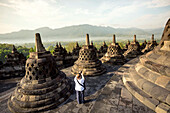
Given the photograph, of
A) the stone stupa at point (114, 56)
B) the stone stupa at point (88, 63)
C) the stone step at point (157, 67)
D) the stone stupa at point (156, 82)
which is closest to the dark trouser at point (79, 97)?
the stone stupa at point (156, 82)

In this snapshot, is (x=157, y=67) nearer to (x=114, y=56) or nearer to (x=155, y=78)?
(x=155, y=78)

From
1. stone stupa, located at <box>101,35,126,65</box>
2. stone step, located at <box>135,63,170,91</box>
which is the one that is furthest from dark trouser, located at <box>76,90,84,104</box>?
stone stupa, located at <box>101,35,126,65</box>

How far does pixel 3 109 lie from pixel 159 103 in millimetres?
7377

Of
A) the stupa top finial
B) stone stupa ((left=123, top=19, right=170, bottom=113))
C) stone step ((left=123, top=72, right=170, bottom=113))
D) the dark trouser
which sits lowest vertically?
the dark trouser

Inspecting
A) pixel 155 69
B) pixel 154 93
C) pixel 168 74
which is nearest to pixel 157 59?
pixel 155 69

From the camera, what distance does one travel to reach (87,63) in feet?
30.9

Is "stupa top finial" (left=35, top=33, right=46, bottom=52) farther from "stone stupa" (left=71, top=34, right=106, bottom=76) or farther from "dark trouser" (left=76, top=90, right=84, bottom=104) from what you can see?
"stone stupa" (left=71, top=34, right=106, bottom=76)

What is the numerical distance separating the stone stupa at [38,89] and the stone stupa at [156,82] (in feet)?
12.8

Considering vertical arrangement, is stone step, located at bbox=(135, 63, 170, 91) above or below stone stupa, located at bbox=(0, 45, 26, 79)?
above

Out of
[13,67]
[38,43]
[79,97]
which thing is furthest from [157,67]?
[13,67]

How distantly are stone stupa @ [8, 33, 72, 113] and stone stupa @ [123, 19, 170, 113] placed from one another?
12.8 feet

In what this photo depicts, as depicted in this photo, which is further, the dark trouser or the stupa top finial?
the stupa top finial

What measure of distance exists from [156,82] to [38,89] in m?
5.51

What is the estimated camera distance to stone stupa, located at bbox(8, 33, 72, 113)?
4504mm
